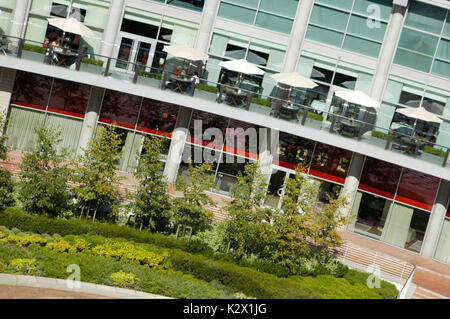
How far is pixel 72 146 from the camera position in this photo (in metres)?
25.8

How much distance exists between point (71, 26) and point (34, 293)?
14.7 metres

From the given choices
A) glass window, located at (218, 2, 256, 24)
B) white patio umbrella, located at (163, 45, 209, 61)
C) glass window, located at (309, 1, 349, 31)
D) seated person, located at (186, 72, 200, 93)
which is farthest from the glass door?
glass window, located at (309, 1, 349, 31)

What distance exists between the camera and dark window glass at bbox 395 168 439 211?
24.8 metres

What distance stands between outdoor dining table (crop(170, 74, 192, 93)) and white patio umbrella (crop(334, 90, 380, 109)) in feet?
23.0

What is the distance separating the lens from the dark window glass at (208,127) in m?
25.6

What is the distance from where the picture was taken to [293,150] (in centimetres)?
2555

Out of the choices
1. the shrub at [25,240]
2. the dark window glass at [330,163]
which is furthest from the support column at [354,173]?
the shrub at [25,240]

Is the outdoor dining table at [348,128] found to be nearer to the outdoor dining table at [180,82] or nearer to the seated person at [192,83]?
the seated person at [192,83]

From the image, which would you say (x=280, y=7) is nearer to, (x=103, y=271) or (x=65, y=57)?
(x=65, y=57)

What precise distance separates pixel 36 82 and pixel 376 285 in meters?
17.7

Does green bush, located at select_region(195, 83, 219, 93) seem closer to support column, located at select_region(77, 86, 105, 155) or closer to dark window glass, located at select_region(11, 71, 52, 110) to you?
support column, located at select_region(77, 86, 105, 155)

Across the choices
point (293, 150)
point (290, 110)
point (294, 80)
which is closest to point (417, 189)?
point (293, 150)

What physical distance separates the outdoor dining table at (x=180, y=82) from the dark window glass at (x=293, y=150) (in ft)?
16.8
